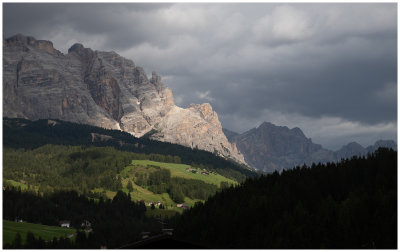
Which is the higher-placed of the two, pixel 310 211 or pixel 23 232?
pixel 310 211

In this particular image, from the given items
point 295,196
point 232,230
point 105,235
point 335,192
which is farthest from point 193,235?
point 105,235

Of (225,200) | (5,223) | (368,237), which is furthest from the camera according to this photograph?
(5,223)

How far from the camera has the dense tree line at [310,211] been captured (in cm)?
9438

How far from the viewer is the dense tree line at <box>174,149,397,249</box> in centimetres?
9438

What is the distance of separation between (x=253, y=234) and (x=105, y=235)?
324ft

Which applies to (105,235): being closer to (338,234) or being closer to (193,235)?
(193,235)

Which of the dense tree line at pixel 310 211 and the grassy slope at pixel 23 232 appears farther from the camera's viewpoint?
the grassy slope at pixel 23 232

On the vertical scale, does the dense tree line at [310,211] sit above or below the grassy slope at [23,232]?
above

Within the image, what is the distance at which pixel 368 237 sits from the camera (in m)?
92.6

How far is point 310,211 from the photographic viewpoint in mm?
120625

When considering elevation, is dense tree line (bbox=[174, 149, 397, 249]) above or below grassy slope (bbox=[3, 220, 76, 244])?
above

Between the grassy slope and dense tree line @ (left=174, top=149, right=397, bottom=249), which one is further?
the grassy slope

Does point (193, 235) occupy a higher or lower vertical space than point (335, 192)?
lower

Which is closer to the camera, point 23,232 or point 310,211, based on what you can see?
point 310,211
